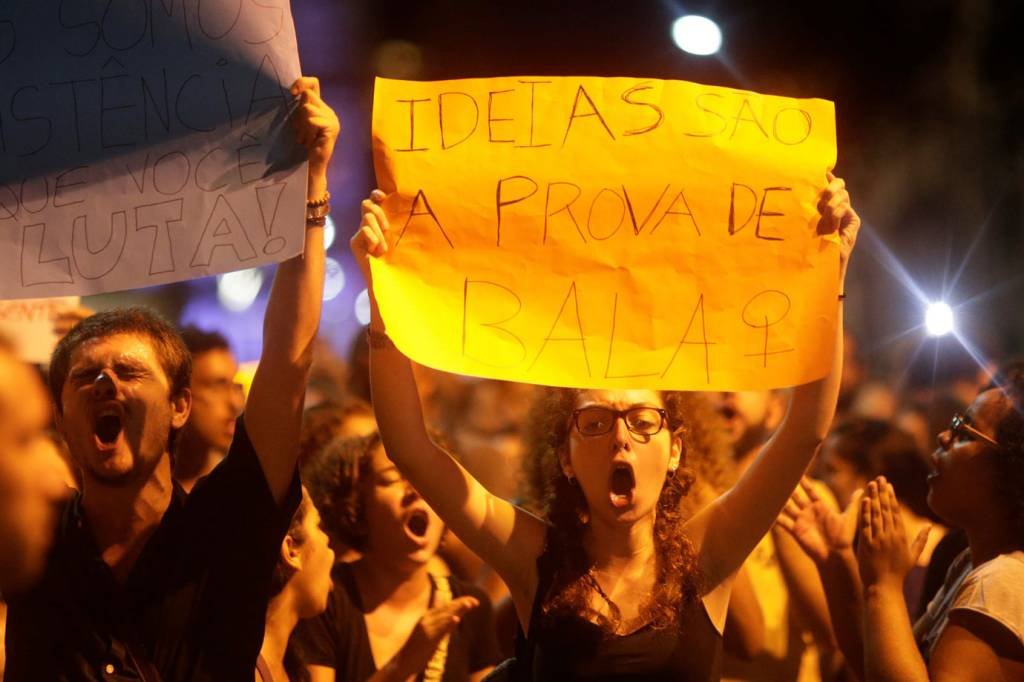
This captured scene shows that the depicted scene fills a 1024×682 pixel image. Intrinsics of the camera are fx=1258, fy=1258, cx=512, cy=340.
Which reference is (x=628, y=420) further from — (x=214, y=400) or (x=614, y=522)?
(x=214, y=400)

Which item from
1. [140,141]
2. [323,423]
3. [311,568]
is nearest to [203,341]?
[323,423]

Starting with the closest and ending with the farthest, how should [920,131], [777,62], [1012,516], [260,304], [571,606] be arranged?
[571,606]
[1012,516]
[777,62]
[920,131]
[260,304]

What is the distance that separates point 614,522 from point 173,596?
834mm

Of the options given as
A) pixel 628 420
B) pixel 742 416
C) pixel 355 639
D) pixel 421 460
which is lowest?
pixel 355 639

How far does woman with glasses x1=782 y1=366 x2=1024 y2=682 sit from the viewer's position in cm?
261

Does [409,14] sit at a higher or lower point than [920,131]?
higher

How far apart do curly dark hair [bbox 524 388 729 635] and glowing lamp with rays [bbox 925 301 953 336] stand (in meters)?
5.25

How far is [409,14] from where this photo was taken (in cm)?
716

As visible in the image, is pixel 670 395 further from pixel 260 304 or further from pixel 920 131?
pixel 260 304

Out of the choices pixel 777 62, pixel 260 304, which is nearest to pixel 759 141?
pixel 777 62

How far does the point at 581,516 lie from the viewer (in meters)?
2.52

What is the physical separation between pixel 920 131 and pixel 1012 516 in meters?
4.97

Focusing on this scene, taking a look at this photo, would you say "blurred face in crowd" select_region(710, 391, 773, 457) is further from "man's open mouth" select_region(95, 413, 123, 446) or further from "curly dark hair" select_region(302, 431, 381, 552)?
"man's open mouth" select_region(95, 413, 123, 446)

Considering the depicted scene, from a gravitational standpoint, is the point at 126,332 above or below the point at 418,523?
above
